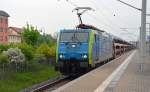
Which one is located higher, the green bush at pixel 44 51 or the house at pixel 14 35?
the house at pixel 14 35

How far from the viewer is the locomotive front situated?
26.1m

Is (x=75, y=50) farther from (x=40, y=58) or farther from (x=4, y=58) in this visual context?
(x=40, y=58)

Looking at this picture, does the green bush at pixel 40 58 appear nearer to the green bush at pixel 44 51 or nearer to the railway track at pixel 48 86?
the green bush at pixel 44 51

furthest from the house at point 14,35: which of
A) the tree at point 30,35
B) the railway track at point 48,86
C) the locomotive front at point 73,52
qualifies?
the railway track at point 48,86

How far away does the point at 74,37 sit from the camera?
26.7 meters

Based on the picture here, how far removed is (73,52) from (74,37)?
3.51 feet

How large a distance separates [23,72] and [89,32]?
4.59 metres

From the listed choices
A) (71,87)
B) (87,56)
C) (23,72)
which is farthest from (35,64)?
(71,87)

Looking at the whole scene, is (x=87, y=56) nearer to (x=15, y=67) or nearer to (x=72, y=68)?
(x=72, y=68)

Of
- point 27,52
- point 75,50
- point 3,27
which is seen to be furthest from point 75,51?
point 3,27

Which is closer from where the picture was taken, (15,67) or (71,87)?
(71,87)

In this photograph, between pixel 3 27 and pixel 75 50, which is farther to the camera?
pixel 3 27

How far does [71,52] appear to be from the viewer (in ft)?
85.8

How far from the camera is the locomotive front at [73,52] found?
26109 millimetres
